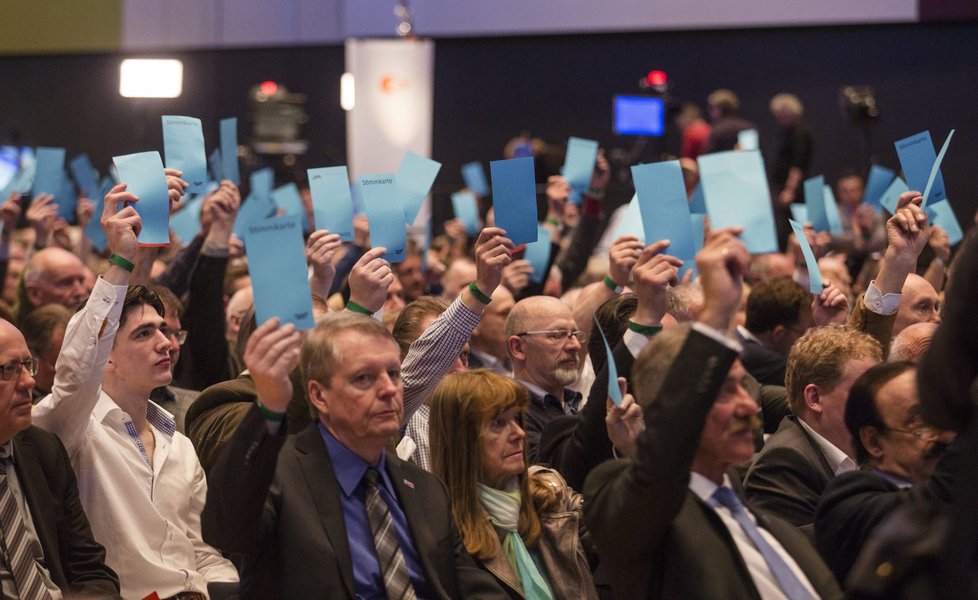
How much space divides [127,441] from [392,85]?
862cm

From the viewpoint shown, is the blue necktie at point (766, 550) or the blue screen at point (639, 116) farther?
the blue screen at point (639, 116)

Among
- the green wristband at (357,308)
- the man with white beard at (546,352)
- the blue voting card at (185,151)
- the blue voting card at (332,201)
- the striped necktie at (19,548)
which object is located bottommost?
the striped necktie at (19,548)

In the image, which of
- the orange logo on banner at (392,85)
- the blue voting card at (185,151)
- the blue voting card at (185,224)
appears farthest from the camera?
the orange logo on banner at (392,85)

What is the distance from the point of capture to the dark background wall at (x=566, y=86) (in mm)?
11570

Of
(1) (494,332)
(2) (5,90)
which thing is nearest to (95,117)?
(2) (5,90)

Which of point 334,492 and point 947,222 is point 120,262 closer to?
point 334,492

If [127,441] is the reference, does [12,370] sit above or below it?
above

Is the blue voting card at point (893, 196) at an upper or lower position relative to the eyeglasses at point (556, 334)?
upper

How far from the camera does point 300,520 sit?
2.52m

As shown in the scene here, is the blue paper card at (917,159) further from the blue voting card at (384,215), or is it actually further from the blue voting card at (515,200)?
the blue voting card at (384,215)

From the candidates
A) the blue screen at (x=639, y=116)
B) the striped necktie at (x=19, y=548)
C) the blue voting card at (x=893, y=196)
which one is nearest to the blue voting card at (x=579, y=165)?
the blue voting card at (x=893, y=196)

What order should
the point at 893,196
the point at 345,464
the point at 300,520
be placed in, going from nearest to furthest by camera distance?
the point at 300,520 < the point at 345,464 < the point at 893,196

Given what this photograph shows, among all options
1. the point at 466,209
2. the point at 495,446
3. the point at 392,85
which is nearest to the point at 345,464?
the point at 495,446

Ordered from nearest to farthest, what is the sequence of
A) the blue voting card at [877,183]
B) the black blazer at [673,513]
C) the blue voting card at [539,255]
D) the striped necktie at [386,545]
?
the black blazer at [673,513], the striped necktie at [386,545], the blue voting card at [539,255], the blue voting card at [877,183]
